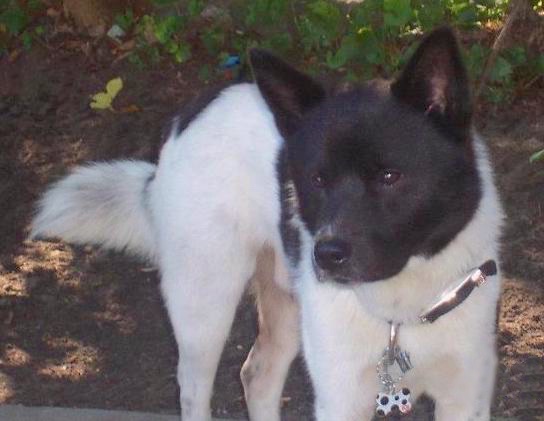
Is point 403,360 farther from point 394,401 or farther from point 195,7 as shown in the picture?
point 195,7

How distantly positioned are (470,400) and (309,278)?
1.97 ft

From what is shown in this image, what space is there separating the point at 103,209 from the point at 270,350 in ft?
2.64

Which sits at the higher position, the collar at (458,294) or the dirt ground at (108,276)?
the collar at (458,294)

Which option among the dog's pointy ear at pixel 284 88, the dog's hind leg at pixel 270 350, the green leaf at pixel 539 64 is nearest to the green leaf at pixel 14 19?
the green leaf at pixel 539 64

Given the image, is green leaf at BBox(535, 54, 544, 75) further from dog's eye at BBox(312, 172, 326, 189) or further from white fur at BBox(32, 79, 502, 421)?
dog's eye at BBox(312, 172, 326, 189)

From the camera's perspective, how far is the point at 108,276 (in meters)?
6.05

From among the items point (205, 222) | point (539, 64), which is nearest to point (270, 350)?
point (205, 222)

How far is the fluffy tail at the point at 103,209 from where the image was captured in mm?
4504

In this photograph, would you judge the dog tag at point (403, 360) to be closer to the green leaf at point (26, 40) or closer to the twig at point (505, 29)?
the twig at point (505, 29)

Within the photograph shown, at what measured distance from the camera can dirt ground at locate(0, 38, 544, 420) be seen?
5.10 metres

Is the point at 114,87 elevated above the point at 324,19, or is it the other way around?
the point at 324,19

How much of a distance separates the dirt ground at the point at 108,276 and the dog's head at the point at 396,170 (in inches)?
66.2

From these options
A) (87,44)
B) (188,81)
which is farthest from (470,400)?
(87,44)

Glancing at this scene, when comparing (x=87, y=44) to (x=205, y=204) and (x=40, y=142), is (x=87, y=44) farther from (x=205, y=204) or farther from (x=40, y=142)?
(x=205, y=204)
